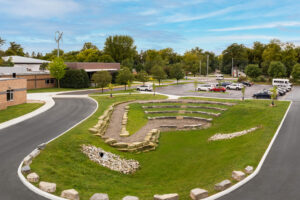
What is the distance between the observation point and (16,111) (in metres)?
31.6

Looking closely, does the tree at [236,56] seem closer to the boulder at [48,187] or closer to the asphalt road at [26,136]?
the asphalt road at [26,136]

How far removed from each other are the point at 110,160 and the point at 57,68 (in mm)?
47038

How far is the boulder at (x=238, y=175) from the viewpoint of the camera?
40.0 feet

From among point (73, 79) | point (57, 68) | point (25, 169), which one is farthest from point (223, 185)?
point (73, 79)

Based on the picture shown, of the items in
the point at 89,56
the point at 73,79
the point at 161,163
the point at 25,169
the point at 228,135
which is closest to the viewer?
the point at 25,169

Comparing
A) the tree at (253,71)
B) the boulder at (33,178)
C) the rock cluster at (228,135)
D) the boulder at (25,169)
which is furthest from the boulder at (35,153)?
the tree at (253,71)

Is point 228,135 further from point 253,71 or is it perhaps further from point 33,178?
point 253,71

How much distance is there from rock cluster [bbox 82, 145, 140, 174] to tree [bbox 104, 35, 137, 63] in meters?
96.1

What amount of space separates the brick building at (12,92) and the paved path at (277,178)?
103ft

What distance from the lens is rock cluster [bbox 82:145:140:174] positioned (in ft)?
57.2

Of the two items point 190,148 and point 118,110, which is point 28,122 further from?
point 190,148

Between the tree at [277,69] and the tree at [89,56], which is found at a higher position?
the tree at [89,56]

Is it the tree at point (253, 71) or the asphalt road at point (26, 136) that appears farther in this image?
the tree at point (253, 71)

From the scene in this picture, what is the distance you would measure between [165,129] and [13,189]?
1928 cm
